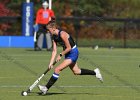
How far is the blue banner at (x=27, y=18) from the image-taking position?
33.7 meters

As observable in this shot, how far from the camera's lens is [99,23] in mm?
39250

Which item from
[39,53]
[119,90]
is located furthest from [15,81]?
[39,53]

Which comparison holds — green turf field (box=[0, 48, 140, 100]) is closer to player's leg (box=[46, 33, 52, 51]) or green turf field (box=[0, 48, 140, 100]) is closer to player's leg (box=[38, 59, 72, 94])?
player's leg (box=[38, 59, 72, 94])

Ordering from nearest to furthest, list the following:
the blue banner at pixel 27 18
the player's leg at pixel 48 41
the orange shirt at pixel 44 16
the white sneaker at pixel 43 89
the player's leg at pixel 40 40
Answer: the white sneaker at pixel 43 89 → the orange shirt at pixel 44 16 → the player's leg at pixel 48 41 → the player's leg at pixel 40 40 → the blue banner at pixel 27 18

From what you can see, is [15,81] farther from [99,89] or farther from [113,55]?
Answer: [113,55]

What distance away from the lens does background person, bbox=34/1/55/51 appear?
95.1 feet

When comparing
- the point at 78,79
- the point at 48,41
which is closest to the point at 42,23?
the point at 48,41

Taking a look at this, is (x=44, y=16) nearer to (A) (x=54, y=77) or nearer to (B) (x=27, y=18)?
(B) (x=27, y=18)

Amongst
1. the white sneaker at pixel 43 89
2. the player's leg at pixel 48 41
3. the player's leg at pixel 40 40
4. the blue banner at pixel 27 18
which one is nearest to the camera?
the white sneaker at pixel 43 89

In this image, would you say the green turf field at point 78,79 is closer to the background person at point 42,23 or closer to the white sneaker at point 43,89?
the white sneaker at point 43,89

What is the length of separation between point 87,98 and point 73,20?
2377 cm

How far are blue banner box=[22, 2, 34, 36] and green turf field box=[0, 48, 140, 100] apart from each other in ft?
19.6

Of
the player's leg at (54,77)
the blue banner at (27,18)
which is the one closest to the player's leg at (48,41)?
the blue banner at (27,18)

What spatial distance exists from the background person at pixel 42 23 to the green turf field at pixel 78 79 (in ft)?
6.02
